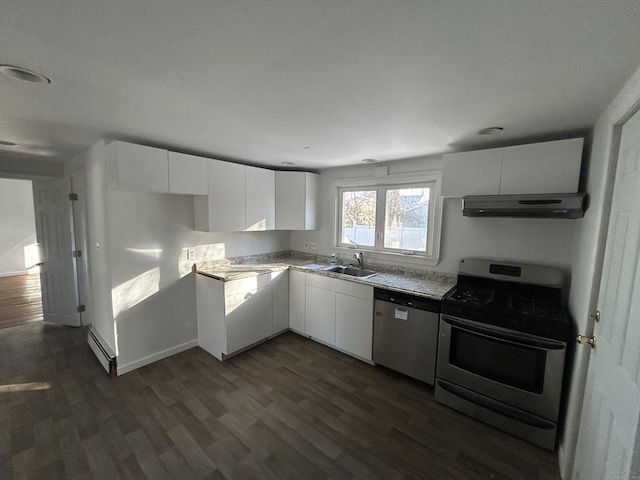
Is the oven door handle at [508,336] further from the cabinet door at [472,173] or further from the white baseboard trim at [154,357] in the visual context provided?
the white baseboard trim at [154,357]

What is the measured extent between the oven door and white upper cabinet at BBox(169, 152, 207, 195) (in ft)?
8.79

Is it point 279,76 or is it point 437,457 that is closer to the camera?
point 279,76

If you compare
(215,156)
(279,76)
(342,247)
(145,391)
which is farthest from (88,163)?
(342,247)

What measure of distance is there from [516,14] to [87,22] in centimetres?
146

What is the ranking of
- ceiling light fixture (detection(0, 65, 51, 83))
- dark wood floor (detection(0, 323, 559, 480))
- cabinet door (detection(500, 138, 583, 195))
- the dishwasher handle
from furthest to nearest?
the dishwasher handle → cabinet door (detection(500, 138, 583, 195)) → dark wood floor (detection(0, 323, 559, 480)) → ceiling light fixture (detection(0, 65, 51, 83))

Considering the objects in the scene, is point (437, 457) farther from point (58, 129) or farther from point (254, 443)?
point (58, 129)

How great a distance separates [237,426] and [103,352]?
1.75 meters

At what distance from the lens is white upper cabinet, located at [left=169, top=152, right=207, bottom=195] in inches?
97.5

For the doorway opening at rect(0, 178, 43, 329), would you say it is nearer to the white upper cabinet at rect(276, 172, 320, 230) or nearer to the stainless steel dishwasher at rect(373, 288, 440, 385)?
the white upper cabinet at rect(276, 172, 320, 230)

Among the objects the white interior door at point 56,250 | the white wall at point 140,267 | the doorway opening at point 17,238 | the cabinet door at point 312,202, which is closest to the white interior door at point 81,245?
the white interior door at point 56,250

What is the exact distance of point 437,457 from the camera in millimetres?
1687

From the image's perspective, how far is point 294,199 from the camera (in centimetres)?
348

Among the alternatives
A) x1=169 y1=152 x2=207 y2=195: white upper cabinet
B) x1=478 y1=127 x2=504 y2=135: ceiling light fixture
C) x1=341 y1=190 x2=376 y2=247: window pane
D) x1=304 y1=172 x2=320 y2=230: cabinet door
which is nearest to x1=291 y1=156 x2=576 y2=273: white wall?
x1=341 y1=190 x2=376 y2=247: window pane

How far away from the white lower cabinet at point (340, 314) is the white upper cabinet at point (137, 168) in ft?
6.22
